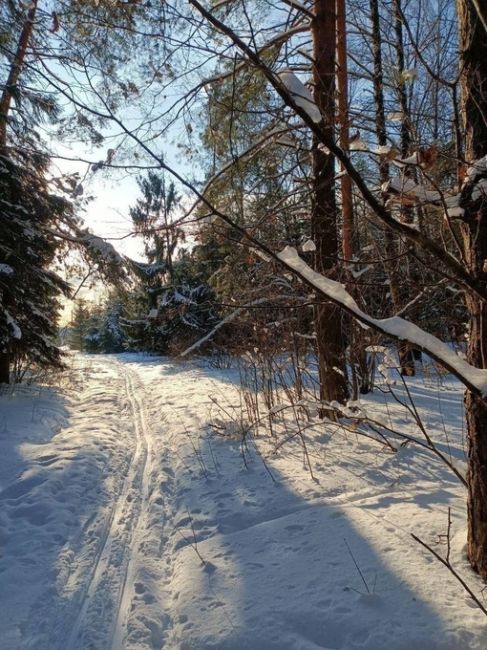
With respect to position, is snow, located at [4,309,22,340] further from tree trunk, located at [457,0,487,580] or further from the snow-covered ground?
tree trunk, located at [457,0,487,580]

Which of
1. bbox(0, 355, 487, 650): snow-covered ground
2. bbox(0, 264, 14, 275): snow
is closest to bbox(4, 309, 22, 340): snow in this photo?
bbox(0, 264, 14, 275): snow

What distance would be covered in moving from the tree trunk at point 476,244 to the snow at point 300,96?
836mm

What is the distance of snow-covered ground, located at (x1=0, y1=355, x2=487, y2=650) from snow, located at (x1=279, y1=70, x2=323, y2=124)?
213 cm

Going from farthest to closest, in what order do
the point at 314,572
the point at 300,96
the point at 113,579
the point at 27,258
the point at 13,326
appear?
1. the point at 27,258
2. the point at 13,326
3. the point at 113,579
4. the point at 314,572
5. the point at 300,96

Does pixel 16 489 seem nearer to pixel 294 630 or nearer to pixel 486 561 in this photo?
pixel 294 630

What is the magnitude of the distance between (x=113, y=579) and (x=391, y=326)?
247 centimetres

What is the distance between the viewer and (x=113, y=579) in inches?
109

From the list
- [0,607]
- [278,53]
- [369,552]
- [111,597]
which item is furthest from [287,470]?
[278,53]

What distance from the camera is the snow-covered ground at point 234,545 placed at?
214cm

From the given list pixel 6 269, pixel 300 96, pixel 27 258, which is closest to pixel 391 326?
pixel 300 96

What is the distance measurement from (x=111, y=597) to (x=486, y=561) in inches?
82.3

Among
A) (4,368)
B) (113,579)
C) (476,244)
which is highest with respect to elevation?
→ (476,244)

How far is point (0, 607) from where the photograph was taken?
8.19 feet

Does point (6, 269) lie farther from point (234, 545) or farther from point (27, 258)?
point (234, 545)
